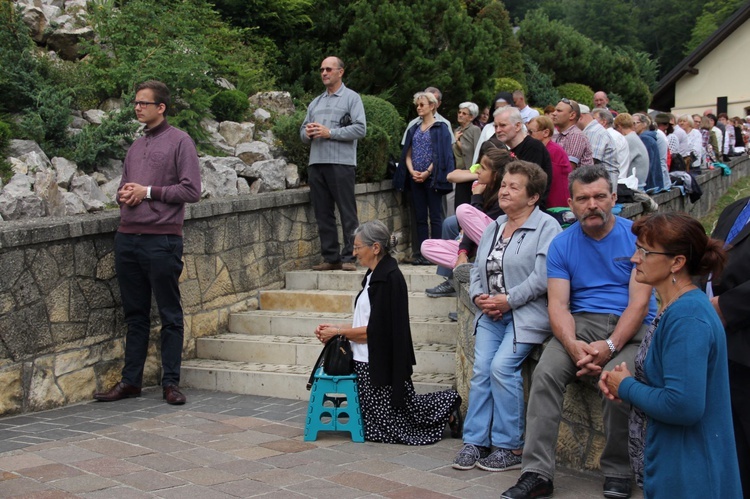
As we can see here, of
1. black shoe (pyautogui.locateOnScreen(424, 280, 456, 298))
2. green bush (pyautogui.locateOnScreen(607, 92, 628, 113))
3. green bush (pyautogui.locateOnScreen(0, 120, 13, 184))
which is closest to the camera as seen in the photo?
black shoe (pyautogui.locateOnScreen(424, 280, 456, 298))

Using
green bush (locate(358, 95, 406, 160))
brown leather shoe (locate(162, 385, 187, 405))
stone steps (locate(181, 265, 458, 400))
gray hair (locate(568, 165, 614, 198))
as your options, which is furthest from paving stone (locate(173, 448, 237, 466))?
green bush (locate(358, 95, 406, 160))

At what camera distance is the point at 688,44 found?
61656mm

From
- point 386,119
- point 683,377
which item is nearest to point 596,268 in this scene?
point 683,377

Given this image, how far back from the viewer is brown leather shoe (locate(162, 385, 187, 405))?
714 cm

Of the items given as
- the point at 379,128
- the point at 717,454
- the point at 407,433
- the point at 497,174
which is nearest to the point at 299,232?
the point at 379,128

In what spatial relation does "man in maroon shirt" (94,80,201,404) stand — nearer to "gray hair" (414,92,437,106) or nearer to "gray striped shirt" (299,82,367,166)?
"gray striped shirt" (299,82,367,166)

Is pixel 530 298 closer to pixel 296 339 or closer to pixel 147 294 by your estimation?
pixel 296 339

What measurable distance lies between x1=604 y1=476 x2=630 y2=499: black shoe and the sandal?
1.43 meters

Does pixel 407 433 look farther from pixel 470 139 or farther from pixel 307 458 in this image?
pixel 470 139

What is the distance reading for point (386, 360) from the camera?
6148mm

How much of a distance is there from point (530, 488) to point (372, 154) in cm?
603

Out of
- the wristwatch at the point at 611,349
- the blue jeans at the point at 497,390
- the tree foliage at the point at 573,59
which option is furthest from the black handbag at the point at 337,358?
the tree foliage at the point at 573,59

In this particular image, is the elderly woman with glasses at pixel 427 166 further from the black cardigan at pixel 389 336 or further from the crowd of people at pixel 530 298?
the black cardigan at pixel 389 336

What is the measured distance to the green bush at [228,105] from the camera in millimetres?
10922
